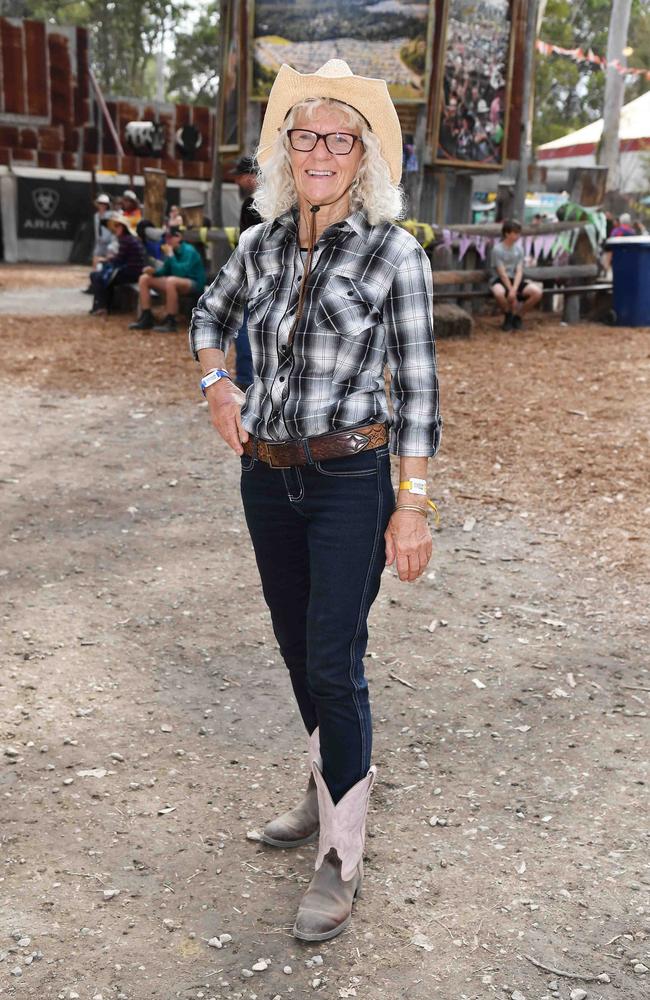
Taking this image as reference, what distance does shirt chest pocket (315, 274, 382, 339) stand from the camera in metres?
2.54

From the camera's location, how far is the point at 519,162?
1672cm

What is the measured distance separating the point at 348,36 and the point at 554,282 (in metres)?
5.48

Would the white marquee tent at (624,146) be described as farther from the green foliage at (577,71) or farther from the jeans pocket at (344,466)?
the jeans pocket at (344,466)

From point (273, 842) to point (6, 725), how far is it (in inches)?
50.1

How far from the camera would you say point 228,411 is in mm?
2762

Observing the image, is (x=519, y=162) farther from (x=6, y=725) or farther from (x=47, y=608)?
(x=6, y=725)

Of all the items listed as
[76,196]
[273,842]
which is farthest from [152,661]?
[76,196]

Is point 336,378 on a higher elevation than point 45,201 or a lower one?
lower

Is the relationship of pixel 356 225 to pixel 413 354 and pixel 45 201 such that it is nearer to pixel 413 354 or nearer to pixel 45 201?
pixel 413 354

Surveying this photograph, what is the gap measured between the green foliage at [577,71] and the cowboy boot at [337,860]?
52.6 meters

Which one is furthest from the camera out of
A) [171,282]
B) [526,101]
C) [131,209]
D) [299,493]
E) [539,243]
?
[131,209]

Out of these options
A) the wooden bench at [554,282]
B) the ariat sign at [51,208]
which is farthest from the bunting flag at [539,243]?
the ariat sign at [51,208]

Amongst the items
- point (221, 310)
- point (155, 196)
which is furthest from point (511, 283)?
point (221, 310)

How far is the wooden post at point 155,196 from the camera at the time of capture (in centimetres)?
2039
